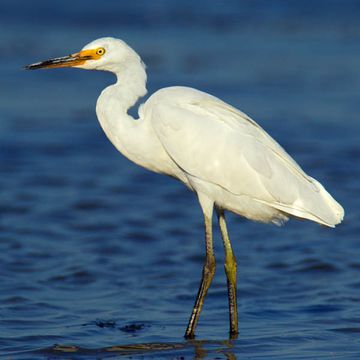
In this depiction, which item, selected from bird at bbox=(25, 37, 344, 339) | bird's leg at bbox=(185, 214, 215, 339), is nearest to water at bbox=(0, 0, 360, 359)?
bird's leg at bbox=(185, 214, 215, 339)

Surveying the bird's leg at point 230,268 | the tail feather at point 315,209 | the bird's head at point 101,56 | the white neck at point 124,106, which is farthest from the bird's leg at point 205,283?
the bird's head at point 101,56

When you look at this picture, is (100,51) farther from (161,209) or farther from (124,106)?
(161,209)

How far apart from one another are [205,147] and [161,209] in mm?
3858

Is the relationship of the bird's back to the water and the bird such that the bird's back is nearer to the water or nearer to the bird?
the bird

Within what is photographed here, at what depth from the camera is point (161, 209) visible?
440 inches

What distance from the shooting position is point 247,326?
7.61 m

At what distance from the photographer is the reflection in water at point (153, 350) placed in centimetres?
691

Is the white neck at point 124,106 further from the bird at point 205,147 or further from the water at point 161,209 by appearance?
the water at point 161,209

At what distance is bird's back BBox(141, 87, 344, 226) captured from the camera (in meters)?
7.36

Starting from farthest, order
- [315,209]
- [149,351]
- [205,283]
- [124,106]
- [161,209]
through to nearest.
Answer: [161,209] < [205,283] < [124,106] < [315,209] < [149,351]

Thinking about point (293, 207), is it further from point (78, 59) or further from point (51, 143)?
point (51, 143)

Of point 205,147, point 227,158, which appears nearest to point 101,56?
point 205,147

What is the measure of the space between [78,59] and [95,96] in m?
8.24

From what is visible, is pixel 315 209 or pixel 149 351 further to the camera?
pixel 315 209
